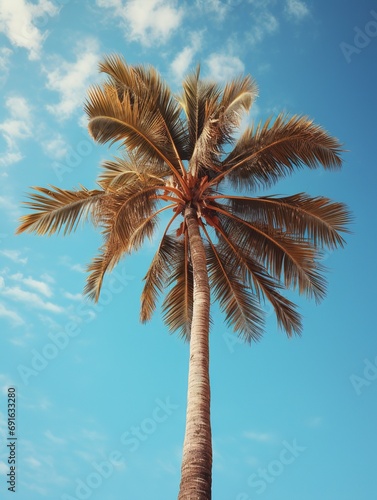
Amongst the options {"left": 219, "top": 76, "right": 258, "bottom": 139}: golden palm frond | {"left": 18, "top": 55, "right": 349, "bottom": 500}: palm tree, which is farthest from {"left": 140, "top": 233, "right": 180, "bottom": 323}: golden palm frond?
{"left": 219, "top": 76, "right": 258, "bottom": 139}: golden palm frond

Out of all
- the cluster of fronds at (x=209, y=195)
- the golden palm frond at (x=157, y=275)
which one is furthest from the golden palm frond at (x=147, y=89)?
the golden palm frond at (x=157, y=275)

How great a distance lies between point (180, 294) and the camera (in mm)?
13312

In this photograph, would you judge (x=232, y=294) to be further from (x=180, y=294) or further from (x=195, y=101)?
(x=195, y=101)

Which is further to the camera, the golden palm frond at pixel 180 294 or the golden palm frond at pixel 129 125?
the golden palm frond at pixel 180 294

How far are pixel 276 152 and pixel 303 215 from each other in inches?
56.8

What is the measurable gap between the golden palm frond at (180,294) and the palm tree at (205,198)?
0.08 meters

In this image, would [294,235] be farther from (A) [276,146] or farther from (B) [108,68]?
(B) [108,68]

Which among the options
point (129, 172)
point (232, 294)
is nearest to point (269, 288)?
point (232, 294)

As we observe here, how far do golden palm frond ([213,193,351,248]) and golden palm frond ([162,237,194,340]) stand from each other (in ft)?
6.64

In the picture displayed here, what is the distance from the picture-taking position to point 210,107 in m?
11.1

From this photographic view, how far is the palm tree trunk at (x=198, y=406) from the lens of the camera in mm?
6809

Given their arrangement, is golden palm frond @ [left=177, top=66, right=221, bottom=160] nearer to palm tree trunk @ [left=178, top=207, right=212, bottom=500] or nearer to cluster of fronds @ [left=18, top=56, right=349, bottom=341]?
cluster of fronds @ [left=18, top=56, right=349, bottom=341]

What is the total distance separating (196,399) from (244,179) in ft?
17.9

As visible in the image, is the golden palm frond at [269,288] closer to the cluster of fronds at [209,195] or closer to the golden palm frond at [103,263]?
the cluster of fronds at [209,195]
